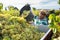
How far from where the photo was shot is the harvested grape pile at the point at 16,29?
193 centimetres

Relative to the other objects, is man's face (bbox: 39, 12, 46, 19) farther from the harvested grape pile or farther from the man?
the harvested grape pile

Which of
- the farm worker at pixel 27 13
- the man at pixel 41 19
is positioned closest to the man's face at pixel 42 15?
the man at pixel 41 19

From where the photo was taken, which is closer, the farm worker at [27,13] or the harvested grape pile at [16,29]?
the harvested grape pile at [16,29]

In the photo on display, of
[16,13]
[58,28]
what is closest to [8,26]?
[16,13]

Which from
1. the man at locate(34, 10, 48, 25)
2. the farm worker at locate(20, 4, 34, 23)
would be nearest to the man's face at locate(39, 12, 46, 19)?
the man at locate(34, 10, 48, 25)

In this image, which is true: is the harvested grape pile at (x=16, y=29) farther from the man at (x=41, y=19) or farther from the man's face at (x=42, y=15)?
the man's face at (x=42, y=15)

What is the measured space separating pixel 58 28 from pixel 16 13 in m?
1.25

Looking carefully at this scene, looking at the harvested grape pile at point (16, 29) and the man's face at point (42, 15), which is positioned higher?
the man's face at point (42, 15)

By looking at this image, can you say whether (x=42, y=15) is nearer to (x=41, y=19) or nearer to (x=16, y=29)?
(x=41, y=19)

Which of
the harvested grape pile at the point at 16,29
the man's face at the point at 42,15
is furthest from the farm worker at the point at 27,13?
the man's face at the point at 42,15

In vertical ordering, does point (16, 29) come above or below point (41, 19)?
below

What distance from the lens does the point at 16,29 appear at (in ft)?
6.52

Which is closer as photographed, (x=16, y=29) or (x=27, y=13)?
(x=16, y=29)

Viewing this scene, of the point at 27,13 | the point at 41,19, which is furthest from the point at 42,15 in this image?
the point at 27,13
